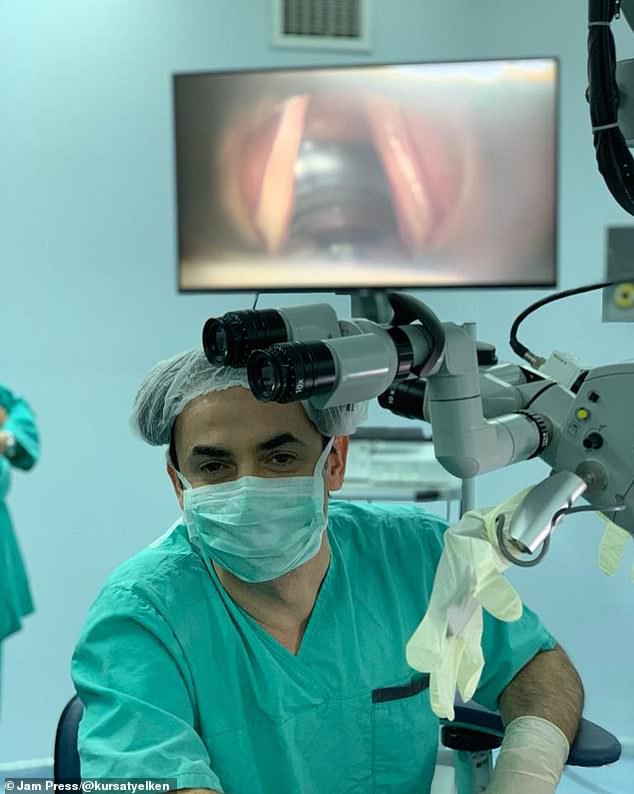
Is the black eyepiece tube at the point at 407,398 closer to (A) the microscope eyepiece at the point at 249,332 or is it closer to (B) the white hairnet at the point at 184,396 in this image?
(A) the microscope eyepiece at the point at 249,332

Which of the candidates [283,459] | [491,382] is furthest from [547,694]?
[491,382]

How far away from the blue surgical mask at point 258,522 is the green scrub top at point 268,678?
6 cm

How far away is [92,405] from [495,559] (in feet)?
6.77

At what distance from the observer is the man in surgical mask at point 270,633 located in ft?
3.81

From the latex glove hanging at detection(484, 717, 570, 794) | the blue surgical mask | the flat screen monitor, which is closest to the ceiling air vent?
the flat screen monitor

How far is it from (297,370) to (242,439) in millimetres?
568

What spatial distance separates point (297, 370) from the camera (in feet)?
2.17

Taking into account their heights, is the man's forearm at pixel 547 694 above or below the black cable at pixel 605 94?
below

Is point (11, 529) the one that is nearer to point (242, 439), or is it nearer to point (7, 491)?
point (7, 491)

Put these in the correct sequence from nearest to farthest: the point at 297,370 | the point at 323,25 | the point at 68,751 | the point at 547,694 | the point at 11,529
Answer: the point at 297,370 < the point at 68,751 < the point at 547,694 < the point at 11,529 < the point at 323,25

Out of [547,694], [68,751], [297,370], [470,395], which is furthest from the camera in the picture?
[547,694]

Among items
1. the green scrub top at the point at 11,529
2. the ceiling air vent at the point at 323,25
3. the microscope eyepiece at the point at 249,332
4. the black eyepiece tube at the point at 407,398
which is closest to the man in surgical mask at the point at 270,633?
the black eyepiece tube at the point at 407,398

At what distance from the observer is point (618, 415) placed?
2.62 feet

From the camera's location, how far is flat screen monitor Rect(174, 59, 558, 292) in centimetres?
243
